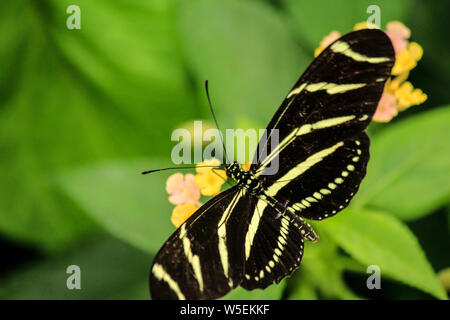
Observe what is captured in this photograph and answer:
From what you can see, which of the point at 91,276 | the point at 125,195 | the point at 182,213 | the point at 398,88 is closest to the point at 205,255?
the point at 182,213

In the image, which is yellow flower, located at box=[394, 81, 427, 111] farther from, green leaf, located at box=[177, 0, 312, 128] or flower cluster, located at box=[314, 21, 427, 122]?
green leaf, located at box=[177, 0, 312, 128]

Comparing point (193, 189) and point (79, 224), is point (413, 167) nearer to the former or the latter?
point (193, 189)

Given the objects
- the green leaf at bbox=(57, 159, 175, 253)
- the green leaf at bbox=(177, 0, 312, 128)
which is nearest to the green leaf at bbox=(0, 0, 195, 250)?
the green leaf at bbox=(177, 0, 312, 128)

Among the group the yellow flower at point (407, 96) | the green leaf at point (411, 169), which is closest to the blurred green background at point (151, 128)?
the green leaf at point (411, 169)

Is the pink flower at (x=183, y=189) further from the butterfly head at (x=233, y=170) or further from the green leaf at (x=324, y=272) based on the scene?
the green leaf at (x=324, y=272)

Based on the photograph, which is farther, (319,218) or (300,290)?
(300,290)

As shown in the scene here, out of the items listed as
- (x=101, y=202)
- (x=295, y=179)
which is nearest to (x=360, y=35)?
(x=295, y=179)

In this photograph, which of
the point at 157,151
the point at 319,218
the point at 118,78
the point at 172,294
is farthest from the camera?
the point at 157,151
